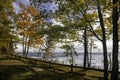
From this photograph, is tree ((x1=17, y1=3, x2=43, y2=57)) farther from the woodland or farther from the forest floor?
the forest floor

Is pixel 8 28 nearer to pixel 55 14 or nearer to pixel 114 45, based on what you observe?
pixel 55 14

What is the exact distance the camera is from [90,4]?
22.6 m

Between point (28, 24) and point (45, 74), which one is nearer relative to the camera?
point (45, 74)

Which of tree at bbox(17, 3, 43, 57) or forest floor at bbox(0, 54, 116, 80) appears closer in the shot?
forest floor at bbox(0, 54, 116, 80)

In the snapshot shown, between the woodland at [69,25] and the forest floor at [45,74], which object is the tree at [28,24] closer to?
the woodland at [69,25]

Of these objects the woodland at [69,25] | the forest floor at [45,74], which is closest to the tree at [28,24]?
the woodland at [69,25]

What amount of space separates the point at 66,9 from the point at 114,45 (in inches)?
246

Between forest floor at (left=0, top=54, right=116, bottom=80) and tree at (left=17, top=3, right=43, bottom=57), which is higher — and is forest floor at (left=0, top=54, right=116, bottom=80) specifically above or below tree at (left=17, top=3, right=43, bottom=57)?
below

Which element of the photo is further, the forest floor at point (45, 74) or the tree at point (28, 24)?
the tree at point (28, 24)

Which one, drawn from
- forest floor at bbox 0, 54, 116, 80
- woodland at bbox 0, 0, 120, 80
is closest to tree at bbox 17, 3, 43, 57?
woodland at bbox 0, 0, 120, 80

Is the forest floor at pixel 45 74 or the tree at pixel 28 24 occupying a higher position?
the tree at pixel 28 24

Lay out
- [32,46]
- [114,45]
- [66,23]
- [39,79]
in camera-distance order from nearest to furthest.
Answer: [114,45] < [39,79] < [66,23] < [32,46]

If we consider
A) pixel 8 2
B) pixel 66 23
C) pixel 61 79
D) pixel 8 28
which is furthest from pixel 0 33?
pixel 61 79

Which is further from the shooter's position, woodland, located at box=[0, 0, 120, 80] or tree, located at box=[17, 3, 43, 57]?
tree, located at box=[17, 3, 43, 57]
